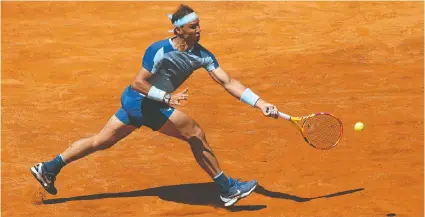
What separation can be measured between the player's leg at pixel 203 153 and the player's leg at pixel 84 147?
0.42 m

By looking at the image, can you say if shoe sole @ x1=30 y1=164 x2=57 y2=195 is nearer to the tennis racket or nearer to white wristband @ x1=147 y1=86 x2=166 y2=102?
white wristband @ x1=147 y1=86 x2=166 y2=102

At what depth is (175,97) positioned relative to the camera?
809 centimetres

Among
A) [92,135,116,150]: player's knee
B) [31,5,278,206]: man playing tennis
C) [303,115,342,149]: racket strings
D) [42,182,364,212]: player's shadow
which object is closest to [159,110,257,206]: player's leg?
[31,5,278,206]: man playing tennis

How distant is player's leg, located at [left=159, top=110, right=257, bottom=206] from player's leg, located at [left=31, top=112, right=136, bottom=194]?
419 millimetres

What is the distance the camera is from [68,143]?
10820 mm

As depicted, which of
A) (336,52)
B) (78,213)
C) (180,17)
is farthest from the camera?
(336,52)

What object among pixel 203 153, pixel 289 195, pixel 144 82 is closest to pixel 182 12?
pixel 144 82

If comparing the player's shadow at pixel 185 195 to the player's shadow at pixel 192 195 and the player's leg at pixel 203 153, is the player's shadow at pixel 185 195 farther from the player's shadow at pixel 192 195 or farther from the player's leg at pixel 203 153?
the player's leg at pixel 203 153

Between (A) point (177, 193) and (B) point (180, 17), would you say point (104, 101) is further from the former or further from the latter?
(B) point (180, 17)

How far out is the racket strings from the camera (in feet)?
28.5

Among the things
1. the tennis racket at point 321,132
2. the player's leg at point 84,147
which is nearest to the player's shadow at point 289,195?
the tennis racket at point 321,132

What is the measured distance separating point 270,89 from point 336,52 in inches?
70.0

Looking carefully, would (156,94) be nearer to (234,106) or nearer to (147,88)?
(147,88)

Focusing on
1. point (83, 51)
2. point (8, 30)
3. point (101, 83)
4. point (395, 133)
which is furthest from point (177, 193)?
point (8, 30)
